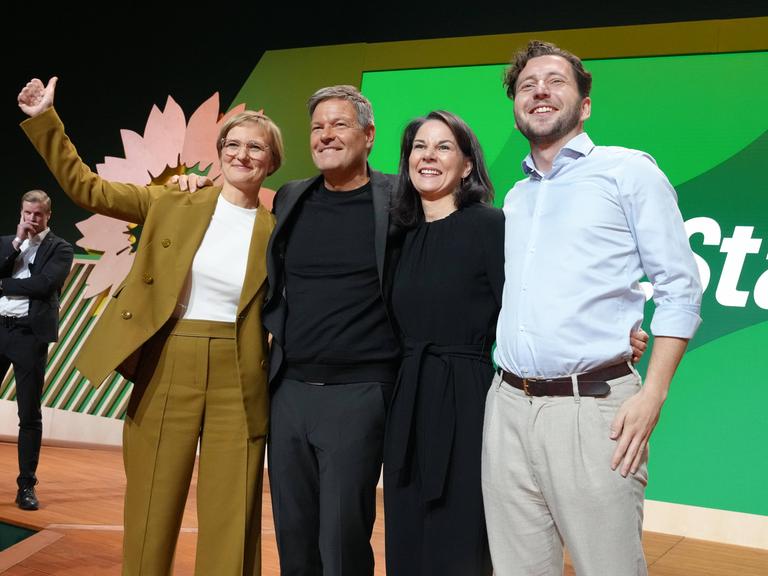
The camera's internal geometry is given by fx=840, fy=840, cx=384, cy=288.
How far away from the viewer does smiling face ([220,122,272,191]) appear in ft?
7.99

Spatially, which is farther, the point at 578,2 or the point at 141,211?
the point at 578,2

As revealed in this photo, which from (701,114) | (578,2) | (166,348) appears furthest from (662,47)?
(166,348)

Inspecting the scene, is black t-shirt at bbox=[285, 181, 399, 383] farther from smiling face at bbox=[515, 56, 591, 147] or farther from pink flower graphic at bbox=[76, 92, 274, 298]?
pink flower graphic at bbox=[76, 92, 274, 298]

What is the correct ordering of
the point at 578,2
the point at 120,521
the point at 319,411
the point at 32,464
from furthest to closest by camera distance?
the point at 578,2, the point at 32,464, the point at 120,521, the point at 319,411

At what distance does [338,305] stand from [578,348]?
72cm

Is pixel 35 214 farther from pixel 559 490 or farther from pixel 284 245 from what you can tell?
pixel 559 490

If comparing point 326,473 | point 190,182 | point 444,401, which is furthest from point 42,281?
point 444,401

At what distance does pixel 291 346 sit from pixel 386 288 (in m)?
0.31

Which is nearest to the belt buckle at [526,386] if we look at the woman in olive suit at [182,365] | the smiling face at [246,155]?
the woman in olive suit at [182,365]

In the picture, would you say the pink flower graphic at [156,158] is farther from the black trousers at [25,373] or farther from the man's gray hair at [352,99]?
the man's gray hair at [352,99]

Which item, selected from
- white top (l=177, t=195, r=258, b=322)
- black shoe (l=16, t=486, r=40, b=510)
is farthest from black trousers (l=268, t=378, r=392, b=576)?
black shoe (l=16, t=486, r=40, b=510)

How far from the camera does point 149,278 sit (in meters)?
2.38

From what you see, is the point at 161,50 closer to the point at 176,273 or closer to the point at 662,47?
the point at 662,47

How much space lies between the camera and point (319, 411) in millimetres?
2197
